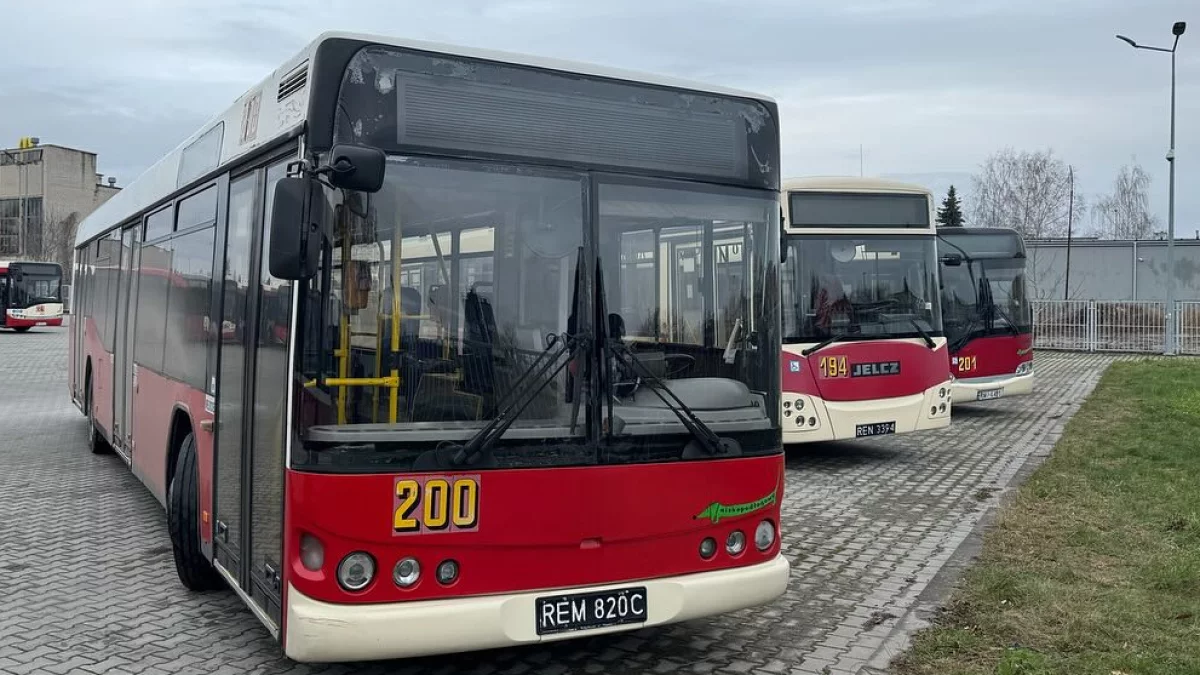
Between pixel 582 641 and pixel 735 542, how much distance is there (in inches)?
43.8

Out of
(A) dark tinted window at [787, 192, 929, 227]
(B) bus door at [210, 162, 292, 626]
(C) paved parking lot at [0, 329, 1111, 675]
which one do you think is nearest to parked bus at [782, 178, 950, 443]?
(A) dark tinted window at [787, 192, 929, 227]

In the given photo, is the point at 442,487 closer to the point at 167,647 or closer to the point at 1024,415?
the point at 167,647

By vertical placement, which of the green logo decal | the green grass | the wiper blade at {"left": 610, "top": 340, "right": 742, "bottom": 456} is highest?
the wiper blade at {"left": 610, "top": 340, "right": 742, "bottom": 456}

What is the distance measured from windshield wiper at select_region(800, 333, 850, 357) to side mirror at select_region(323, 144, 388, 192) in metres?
7.74

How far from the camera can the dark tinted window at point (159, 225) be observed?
805cm

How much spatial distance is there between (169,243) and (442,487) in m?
4.43

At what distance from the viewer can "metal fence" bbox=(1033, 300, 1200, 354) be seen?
1256 inches

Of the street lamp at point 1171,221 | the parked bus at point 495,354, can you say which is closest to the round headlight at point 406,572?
the parked bus at point 495,354

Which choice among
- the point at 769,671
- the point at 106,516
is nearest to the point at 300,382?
the point at 769,671

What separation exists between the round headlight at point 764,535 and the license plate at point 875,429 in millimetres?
6413

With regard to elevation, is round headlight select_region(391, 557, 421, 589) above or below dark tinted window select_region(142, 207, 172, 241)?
below

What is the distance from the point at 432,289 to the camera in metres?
4.63

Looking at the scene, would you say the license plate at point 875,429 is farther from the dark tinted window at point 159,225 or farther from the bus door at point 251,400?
the bus door at point 251,400

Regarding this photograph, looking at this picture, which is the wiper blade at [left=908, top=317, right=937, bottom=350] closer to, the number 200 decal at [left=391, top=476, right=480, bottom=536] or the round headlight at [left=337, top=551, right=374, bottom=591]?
the number 200 decal at [left=391, top=476, right=480, bottom=536]
